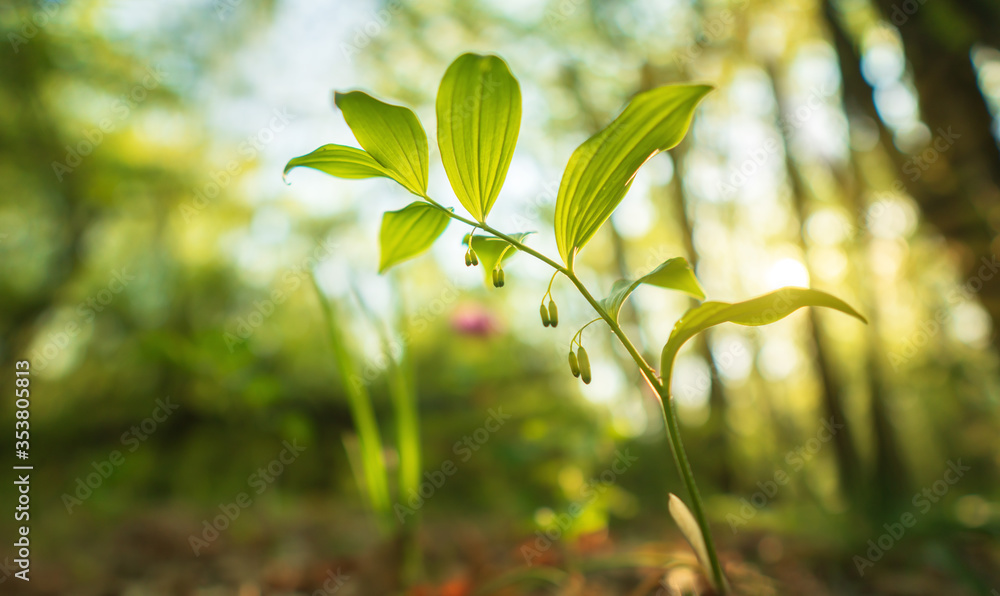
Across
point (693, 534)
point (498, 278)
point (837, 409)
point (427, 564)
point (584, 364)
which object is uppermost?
point (498, 278)

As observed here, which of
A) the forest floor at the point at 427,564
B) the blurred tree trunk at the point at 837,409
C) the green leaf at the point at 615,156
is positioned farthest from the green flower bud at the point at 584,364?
the blurred tree trunk at the point at 837,409

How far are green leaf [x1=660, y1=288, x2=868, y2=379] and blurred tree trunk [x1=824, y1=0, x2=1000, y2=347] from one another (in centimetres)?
151

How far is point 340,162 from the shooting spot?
0.58 meters

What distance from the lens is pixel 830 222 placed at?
177 inches

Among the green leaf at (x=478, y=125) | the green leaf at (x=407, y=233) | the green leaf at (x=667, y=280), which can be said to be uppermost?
the green leaf at (x=478, y=125)

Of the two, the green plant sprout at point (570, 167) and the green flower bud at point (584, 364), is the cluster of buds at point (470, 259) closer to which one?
→ the green plant sprout at point (570, 167)

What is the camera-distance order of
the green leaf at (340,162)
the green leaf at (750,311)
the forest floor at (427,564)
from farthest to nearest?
the forest floor at (427,564) → the green leaf at (340,162) → the green leaf at (750,311)

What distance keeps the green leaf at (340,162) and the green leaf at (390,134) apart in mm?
16

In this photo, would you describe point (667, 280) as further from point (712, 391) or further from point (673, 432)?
point (712, 391)

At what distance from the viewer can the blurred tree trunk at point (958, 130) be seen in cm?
144

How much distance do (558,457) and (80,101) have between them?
14.2 ft

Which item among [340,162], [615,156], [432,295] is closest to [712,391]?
[432,295]

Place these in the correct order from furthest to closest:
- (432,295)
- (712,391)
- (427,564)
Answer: (432,295) → (712,391) → (427,564)

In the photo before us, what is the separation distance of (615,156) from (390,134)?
0.26m
